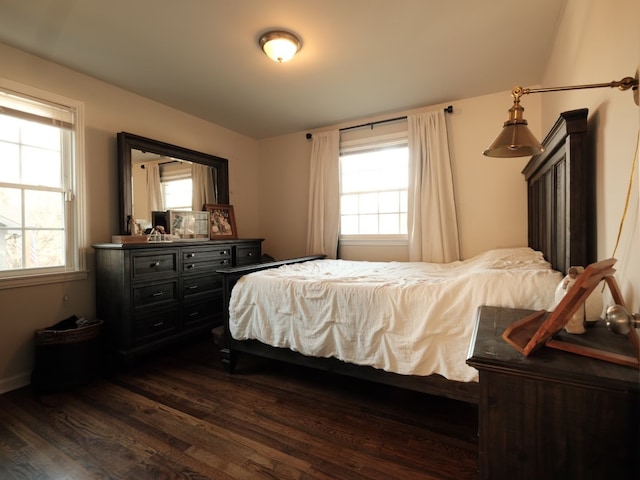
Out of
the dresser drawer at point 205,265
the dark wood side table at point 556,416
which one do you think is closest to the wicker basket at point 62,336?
the dresser drawer at point 205,265

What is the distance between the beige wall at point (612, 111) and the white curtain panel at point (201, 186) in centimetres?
350

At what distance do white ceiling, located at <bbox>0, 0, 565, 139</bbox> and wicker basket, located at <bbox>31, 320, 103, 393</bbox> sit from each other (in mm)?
2176

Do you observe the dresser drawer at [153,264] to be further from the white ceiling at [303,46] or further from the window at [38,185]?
the white ceiling at [303,46]

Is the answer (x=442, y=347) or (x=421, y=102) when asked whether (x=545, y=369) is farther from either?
(x=421, y=102)

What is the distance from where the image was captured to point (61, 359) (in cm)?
216

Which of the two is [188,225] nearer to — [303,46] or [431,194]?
Answer: [303,46]

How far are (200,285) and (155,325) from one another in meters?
0.58

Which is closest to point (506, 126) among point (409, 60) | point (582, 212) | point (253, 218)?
point (582, 212)

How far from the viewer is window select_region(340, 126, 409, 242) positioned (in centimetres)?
366

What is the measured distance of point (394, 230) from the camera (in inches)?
146

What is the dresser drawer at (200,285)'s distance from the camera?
293cm

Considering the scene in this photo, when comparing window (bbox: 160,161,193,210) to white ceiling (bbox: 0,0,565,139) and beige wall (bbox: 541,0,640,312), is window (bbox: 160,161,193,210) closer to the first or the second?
white ceiling (bbox: 0,0,565,139)

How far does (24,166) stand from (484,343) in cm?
331

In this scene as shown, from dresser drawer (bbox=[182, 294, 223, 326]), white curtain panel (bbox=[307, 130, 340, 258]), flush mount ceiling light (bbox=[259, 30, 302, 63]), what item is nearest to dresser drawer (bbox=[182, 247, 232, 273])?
dresser drawer (bbox=[182, 294, 223, 326])
